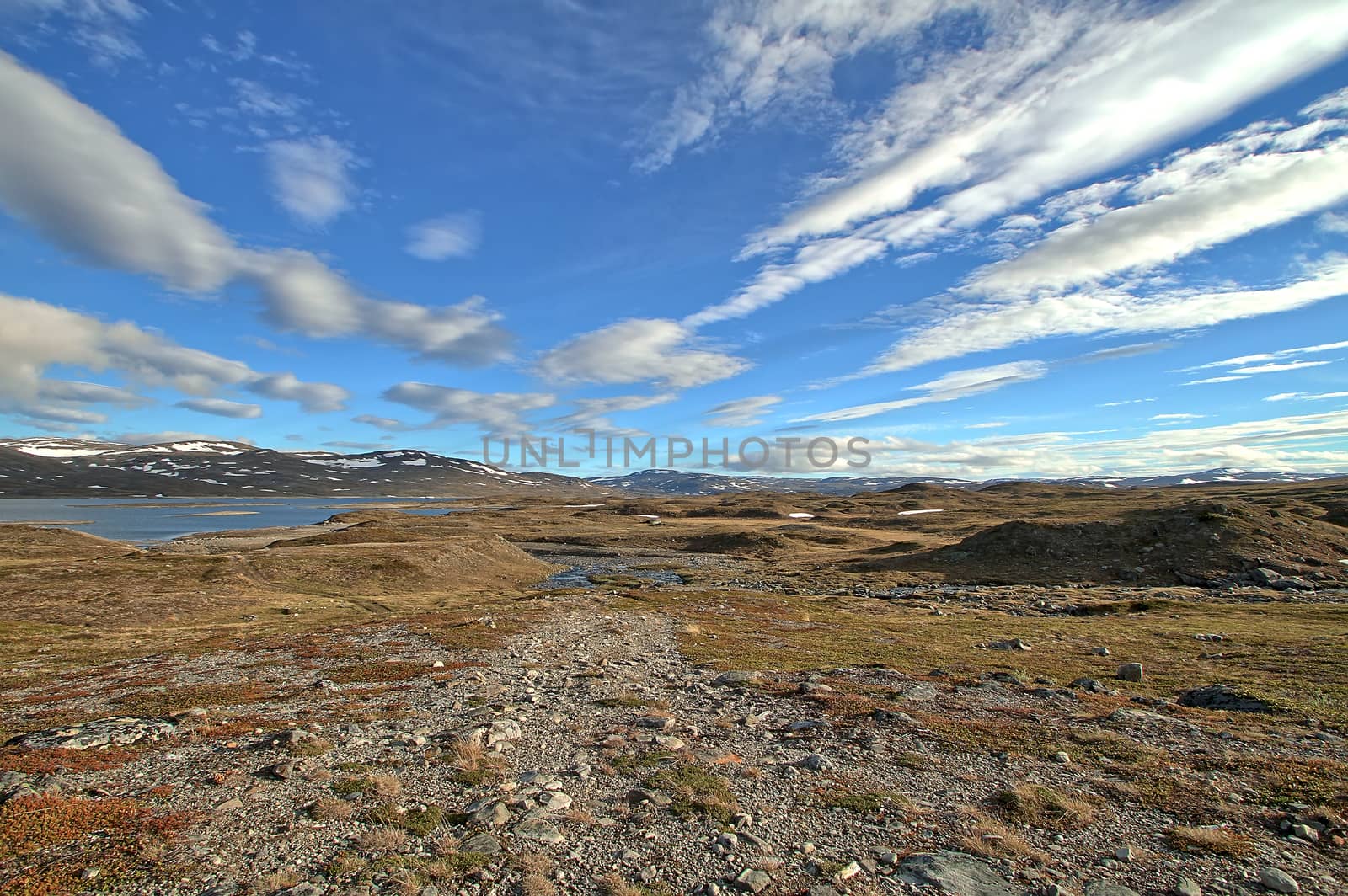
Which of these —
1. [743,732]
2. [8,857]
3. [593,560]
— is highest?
[8,857]

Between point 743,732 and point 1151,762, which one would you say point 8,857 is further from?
point 1151,762

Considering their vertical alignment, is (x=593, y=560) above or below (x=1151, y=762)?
below

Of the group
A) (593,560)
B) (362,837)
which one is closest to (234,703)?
(362,837)

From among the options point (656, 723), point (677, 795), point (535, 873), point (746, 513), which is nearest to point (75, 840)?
point (535, 873)

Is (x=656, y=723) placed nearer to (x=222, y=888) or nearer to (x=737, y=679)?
(x=737, y=679)

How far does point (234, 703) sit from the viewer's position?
675 inches

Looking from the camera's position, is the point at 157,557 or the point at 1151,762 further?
the point at 157,557

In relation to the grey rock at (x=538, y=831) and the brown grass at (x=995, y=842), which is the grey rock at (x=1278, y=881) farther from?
the grey rock at (x=538, y=831)

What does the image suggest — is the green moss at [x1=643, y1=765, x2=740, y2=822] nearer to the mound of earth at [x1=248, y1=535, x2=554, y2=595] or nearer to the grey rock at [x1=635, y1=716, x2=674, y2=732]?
the grey rock at [x1=635, y1=716, x2=674, y2=732]

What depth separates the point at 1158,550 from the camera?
60.5m

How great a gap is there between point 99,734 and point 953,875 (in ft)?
59.4

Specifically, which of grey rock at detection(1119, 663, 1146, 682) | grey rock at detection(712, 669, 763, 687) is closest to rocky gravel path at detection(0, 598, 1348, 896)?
grey rock at detection(712, 669, 763, 687)

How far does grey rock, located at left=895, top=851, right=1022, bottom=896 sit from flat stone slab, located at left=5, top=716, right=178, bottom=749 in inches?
643

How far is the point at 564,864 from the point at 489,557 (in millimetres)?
65371
